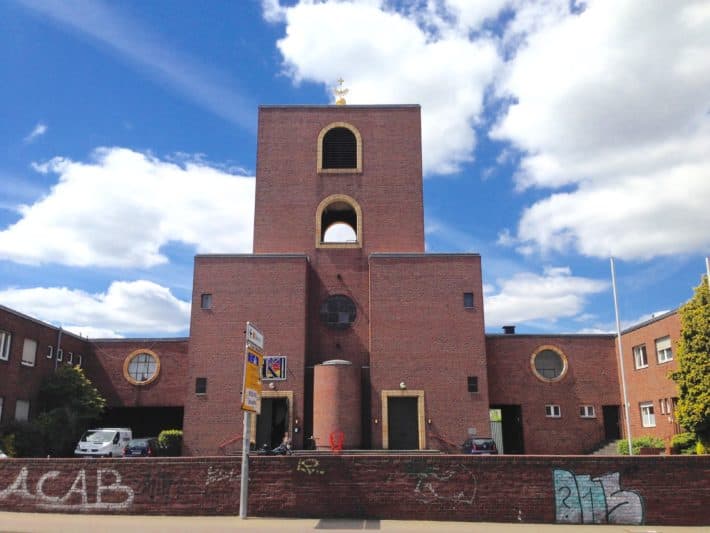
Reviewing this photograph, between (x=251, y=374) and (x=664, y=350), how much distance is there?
2117 cm

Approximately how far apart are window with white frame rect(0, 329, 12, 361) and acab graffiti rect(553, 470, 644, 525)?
75.9ft

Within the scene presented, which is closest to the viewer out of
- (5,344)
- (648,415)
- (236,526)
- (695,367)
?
(236,526)

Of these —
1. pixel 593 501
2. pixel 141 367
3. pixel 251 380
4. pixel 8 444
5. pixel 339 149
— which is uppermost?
pixel 339 149

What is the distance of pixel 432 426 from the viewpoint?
2817cm

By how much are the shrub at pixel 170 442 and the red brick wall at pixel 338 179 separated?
34.4ft

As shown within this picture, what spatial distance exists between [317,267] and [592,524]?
19535mm

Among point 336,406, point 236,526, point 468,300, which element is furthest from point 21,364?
point 468,300

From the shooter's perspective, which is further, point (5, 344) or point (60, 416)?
point (60, 416)

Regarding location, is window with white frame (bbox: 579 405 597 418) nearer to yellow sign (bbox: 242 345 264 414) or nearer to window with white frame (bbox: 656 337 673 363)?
window with white frame (bbox: 656 337 673 363)

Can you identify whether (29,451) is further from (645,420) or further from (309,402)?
(645,420)

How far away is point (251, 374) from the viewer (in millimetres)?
15734

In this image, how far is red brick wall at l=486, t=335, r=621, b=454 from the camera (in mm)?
31406

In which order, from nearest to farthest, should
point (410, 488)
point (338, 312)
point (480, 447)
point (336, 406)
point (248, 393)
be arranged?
point (248, 393) → point (410, 488) → point (480, 447) → point (336, 406) → point (338, 312)

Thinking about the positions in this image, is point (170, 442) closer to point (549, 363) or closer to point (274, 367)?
point (274, 367)
